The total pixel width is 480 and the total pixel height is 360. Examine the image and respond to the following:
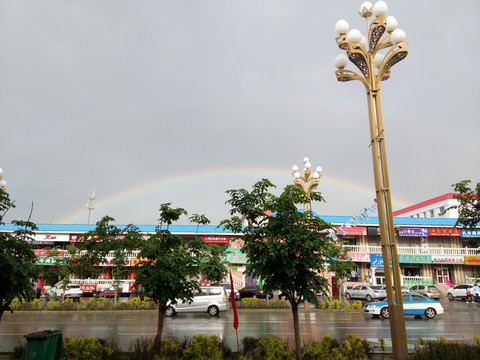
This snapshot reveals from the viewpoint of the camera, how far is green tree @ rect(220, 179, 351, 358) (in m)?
9.00

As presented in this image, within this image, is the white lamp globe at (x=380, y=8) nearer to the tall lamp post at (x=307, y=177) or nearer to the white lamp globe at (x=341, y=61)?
the white lamp globe at (x=341, y=61)

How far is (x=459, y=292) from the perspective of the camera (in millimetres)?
35000

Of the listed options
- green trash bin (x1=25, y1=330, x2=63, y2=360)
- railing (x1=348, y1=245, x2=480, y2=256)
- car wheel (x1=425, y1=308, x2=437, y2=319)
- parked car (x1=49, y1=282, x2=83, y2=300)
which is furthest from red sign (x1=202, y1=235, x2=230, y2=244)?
green trash bin (x1=25, y1=330, x2=63, y2=360)

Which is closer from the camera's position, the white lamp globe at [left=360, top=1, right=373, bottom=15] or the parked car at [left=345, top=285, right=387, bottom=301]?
the white lamp globe at [left=360, top=1, right=373, bottom=15]

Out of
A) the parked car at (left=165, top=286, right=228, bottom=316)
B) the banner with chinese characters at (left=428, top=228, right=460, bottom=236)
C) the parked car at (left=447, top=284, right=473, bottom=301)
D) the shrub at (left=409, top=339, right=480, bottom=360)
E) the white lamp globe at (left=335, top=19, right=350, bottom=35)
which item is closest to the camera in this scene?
the shrub at (left=409, top=339, right=480, bottom=360)

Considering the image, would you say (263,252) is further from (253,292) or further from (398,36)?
(253,292)

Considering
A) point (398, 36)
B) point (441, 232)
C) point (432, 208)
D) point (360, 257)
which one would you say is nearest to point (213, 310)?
point (398, 36)

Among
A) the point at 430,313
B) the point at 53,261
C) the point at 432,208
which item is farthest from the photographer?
the point at 432,208

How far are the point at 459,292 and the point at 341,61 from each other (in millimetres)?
34198

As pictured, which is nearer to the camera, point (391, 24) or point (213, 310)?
point (391, 24)

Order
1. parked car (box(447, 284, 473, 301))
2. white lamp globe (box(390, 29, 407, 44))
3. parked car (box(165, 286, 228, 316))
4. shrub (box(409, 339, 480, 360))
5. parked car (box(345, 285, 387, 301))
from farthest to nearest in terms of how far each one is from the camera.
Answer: parked car (box(447, 284, 473, 301)), parked car (box(345, 285, 387, 301)), parked car (box(165, 286, 228, 316)), white lamp globe (box(390, 29, 407, 44)), shrub (box(409, 339, 480, 360))

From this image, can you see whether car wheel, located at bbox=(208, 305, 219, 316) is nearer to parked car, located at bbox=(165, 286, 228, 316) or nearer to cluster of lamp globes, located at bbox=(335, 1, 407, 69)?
parked car, located at bbox=(165, 286, 228, 316)

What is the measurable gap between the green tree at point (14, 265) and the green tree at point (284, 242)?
16.9 feet

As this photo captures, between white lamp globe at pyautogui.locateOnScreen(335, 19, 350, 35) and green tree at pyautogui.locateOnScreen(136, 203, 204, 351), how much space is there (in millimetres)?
6681
